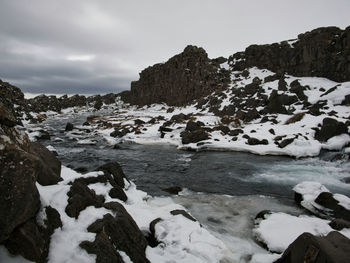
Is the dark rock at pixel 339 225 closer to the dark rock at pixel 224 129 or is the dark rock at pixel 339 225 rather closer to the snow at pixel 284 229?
the snow at pixel 284 229

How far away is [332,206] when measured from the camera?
10.4 meters

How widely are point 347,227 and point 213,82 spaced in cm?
6510

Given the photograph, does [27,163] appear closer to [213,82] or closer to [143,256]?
[143,256]

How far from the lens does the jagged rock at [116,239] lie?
5.21 metres

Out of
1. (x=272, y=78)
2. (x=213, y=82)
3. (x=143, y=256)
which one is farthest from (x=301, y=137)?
(x=213, y=82)

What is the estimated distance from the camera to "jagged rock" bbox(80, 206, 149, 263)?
17.1 ft

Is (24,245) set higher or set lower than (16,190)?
lower

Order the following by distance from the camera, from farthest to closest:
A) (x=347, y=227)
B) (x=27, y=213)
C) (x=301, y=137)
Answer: (x=301, y=137) → (x=347, y=227) → (x=27, y=213)

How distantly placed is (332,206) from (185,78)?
74.3 m

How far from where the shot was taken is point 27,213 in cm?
465

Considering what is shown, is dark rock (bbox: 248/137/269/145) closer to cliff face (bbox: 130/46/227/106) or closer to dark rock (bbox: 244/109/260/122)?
dark rock (bbox: 244/109/260/122)

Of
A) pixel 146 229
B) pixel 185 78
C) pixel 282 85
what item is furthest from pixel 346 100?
pixel 185 78

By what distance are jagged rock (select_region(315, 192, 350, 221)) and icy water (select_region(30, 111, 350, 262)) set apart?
1.09m

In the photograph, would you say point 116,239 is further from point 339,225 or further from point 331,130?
point 331,130
